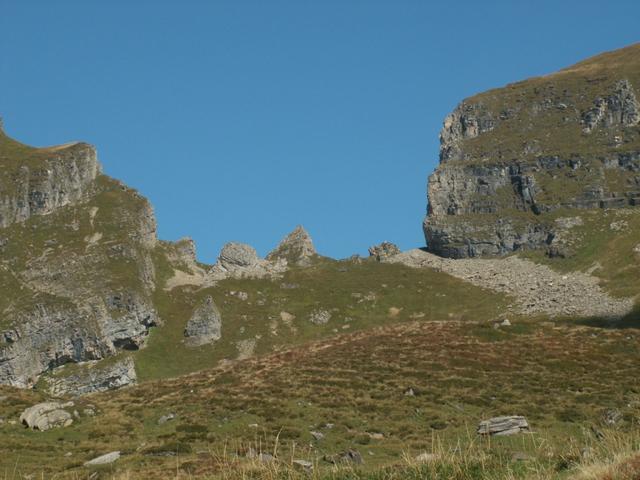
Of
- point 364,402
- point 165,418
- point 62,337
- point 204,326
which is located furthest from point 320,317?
point 165,418

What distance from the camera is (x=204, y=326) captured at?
590 feet

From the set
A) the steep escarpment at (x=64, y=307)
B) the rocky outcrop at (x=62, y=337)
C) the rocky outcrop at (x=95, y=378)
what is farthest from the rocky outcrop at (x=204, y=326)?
the rocky outcrop at (x=95, y=378)

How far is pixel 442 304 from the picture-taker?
19038cm

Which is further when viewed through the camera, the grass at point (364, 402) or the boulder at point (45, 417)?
the boulder at point (45, 417)

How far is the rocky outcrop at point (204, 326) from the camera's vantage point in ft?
584

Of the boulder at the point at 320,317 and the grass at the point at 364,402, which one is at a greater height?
the boulder at the point at 320,317

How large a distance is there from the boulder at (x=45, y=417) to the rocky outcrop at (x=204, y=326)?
134 metres

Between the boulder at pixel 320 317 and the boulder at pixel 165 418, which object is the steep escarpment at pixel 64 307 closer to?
the boulder at pixel 320 317

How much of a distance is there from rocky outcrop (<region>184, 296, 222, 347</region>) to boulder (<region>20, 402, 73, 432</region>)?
13352cm

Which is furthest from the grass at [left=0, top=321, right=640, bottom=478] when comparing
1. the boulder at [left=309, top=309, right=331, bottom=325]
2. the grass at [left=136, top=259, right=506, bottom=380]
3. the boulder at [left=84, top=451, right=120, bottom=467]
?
the boulder at [left=309, top=309, right=331, bottom=325]

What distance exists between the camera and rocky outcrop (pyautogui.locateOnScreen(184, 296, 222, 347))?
178 meters

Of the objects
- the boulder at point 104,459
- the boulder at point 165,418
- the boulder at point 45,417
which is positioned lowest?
the boulder at point 104,459

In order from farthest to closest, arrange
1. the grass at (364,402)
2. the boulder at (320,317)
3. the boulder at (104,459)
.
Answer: the boulder at (320,317)
the grass at (364,402)
the boulder at (104,459)

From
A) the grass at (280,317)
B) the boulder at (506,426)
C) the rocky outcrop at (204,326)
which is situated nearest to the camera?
the boulder at (506,426)
